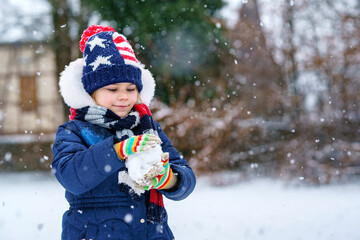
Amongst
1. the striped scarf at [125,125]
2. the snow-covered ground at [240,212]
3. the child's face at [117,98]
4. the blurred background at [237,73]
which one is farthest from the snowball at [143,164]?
the blurred background at [237,73]

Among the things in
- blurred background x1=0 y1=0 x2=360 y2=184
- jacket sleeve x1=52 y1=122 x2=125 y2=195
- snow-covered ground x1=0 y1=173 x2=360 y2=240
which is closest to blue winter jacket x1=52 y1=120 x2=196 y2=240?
jacket sleeve x1=52 y1=122 x2=125 y2=195

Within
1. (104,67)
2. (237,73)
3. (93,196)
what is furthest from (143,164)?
(237,73)

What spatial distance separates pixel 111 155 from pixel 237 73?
21.4 feet

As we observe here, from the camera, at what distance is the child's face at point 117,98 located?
198 centimetres

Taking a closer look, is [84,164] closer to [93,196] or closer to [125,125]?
[93,196]

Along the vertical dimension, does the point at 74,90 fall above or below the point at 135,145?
above

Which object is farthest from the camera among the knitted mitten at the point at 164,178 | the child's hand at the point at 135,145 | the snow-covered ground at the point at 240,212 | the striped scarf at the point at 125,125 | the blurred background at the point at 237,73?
the blurred background at the point at 237,73

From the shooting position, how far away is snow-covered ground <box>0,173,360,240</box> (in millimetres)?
4598

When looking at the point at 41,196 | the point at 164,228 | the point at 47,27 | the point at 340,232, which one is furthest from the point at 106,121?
the point at 47,27

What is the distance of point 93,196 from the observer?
182cm

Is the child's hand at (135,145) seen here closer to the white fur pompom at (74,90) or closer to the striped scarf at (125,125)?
the striped scarf at (125,125)

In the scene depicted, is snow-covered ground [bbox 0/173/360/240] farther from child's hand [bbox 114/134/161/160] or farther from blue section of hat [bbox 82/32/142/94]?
child's hand [bbox 114/134/161/160]

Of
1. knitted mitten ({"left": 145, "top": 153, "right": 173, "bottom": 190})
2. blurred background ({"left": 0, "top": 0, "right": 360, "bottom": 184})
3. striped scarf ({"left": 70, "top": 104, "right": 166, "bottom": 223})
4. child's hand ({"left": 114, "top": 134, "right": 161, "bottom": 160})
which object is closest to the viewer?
child's hand ({"left": 114, "top": 134, "right": 161, "bottom": 160})

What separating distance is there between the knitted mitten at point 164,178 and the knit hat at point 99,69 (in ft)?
1.53
